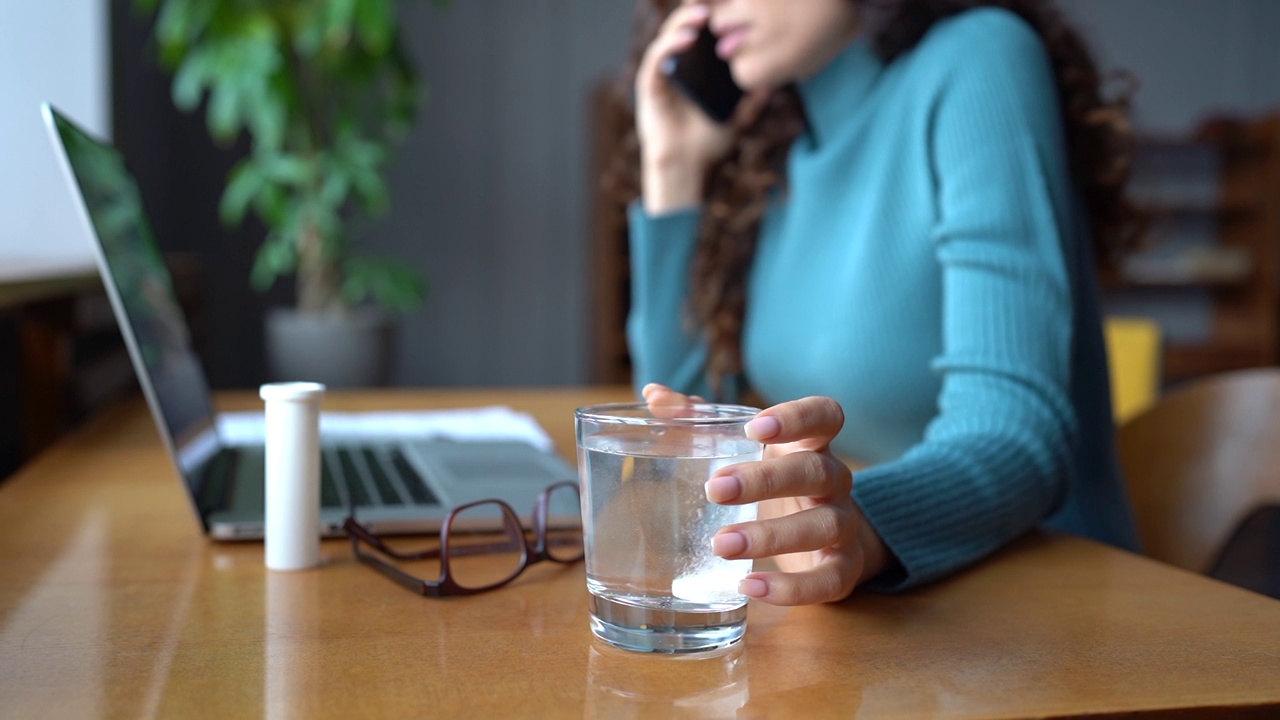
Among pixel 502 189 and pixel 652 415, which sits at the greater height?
pixel 652 415

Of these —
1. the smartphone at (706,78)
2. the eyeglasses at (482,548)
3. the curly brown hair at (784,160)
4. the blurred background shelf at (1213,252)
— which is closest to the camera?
the eyeglasses at (482,548)

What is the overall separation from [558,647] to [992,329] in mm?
461

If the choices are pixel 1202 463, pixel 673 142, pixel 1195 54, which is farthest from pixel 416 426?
pixel 1195 54

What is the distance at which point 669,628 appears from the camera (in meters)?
0.48

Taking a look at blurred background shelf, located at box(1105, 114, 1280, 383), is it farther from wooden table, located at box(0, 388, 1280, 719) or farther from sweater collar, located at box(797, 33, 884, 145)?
wooden table, located at box(0, 388, 1280, 719)

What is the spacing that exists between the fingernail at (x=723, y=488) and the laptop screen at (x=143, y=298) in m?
0.39

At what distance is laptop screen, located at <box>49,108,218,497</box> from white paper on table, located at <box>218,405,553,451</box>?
0.39 ft

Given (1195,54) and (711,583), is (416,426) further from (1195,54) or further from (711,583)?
(1195,54)

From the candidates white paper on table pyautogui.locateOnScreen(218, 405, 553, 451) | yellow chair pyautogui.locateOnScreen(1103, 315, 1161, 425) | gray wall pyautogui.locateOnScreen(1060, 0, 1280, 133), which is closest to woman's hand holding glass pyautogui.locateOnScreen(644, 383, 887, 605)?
white paper on table pyautogui.locateOnScreen(218, 405, 553, 451)

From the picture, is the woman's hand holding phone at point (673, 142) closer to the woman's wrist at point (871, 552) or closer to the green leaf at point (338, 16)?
the woman's wrist at point (871, 552)

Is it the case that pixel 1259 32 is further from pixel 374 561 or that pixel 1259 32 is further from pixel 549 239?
pixel 374 561

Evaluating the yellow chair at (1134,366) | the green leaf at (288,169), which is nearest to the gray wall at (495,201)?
the green leaf at (288,169)

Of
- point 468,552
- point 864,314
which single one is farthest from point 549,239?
point 468,552

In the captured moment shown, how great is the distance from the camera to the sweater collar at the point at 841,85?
117 centimetres
